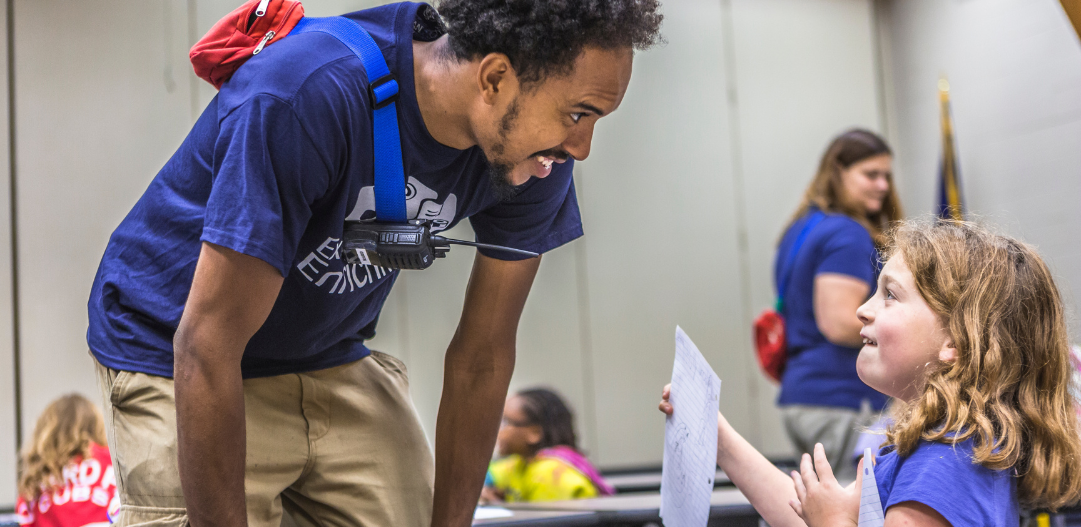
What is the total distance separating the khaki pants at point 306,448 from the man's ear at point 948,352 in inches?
34.4

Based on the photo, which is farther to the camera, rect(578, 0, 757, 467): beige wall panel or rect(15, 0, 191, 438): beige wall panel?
rect(578, 0, 757, 467): beige wall panel

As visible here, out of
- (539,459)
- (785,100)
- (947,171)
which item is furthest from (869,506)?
(785,100)

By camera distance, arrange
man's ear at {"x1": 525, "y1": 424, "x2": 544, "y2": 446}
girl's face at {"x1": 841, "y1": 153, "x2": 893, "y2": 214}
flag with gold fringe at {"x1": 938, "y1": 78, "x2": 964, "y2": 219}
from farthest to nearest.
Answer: flag with gold fringe at {"x1": 938, "y1": 78, "x2": 964, "y2": 219}
man's ear at {"x1": 525, "y1": 424, "x2": 544, "y2": 446}
girl's face at {"x1": 841, "y1": 153, "x2": 893, "y2": 214}

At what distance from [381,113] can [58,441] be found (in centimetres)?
252

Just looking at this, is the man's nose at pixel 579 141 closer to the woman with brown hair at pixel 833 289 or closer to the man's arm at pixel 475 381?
the man's arm at pixel 475 381

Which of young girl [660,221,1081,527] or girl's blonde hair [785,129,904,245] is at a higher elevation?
girl's blonde hair [785,129,904,245]

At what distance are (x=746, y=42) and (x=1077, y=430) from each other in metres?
5.04

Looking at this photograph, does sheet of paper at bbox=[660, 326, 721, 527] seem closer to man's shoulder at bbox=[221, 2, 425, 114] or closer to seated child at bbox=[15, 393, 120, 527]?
man's shoulder at bbox=[221, 2, 425, 114]

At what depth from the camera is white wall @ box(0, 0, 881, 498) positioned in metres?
4.52

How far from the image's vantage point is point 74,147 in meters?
4.56

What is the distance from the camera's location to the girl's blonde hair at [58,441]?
2959 millimetres

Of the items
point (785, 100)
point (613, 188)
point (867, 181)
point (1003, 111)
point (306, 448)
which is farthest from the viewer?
point (785, 100)

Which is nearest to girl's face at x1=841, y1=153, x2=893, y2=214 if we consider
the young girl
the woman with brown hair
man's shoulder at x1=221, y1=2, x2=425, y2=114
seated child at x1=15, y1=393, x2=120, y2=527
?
the woman with brown hair

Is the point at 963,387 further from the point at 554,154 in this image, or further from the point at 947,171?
the point at 947,171
